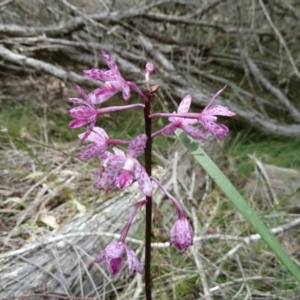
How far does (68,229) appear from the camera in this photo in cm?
233

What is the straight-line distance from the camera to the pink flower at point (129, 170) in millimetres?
1143

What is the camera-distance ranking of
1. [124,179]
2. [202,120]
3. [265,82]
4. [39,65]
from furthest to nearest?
[265,82]
[39,65]
[202,120]
[124,179]

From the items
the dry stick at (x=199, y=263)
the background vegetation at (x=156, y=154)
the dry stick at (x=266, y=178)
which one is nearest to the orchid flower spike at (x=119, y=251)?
the background vegetation at (x=156, y=154)

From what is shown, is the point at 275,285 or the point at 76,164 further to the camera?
the point at 76,164

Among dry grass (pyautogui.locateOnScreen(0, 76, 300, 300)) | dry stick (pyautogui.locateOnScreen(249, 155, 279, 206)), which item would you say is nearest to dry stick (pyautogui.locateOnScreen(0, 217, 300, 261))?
dry grass (pyautogui.locateOnScreen(0, 76, 300, 300))

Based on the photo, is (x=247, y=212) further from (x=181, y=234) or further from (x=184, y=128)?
(x=184, y=128)

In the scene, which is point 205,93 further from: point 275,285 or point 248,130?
point 275,285

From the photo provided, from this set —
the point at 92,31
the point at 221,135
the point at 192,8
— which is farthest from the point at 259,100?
the point at 221,135

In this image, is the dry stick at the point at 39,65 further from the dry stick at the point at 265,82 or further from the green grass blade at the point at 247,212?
the green grass blade at the point at 247,212

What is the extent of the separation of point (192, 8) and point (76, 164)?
2.17 meters

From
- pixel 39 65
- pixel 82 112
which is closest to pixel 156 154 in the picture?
pixel 39 65

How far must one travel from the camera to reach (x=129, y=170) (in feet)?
3.76

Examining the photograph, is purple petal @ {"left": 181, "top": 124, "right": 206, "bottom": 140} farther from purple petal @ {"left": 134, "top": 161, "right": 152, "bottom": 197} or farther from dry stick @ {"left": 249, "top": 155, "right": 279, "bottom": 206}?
dry stick @ {"left": 249, "top": 155, "right": 279, "bottom": 206}

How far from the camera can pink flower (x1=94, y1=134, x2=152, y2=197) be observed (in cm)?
114
